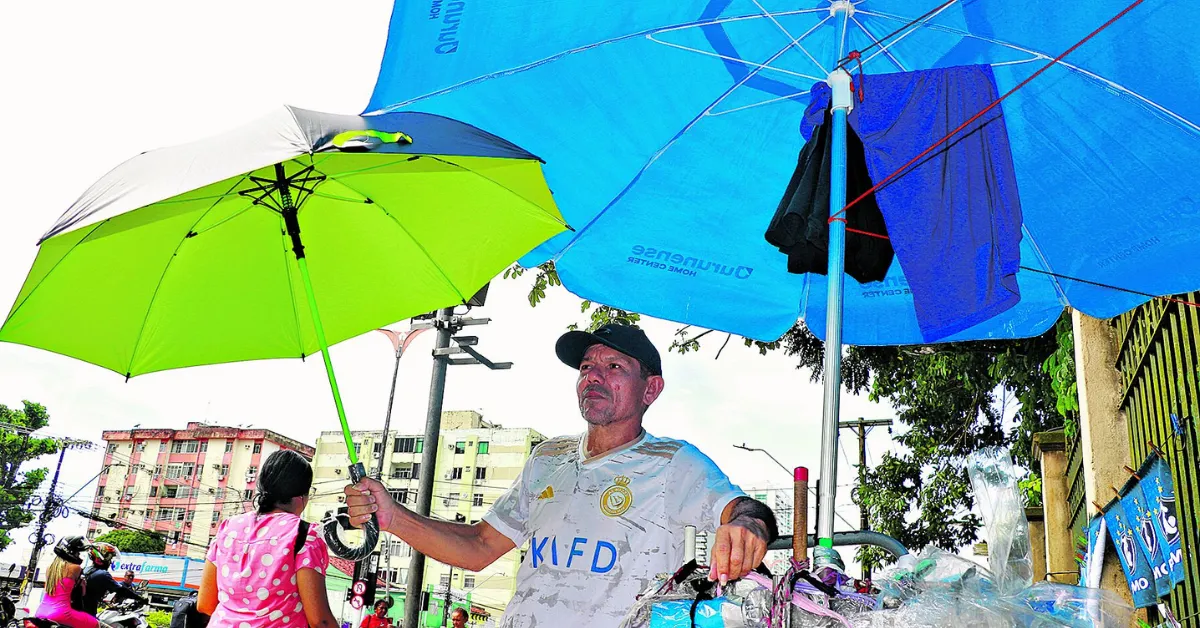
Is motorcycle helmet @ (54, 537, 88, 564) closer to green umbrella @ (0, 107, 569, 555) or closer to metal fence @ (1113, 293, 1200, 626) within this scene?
green umbrella @ (0, 107, 569, 555)

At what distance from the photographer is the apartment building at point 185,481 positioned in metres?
→ 74.0

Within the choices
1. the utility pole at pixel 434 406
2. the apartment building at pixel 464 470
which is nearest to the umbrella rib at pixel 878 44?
the utility pole at pixel 434 406

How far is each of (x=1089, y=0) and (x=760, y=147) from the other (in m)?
1.12

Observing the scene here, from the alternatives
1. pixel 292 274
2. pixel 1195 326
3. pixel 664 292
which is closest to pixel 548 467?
pixel 664 292

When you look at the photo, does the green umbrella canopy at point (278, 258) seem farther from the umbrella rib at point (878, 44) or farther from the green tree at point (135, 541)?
the green tree at point (135, 541)

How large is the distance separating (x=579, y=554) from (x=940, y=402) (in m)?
10.3

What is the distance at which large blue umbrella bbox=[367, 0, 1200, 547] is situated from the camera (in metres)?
2.48

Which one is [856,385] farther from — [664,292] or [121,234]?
[121,234]

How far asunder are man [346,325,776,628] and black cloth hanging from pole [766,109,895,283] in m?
0.59

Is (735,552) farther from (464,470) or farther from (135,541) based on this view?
(135,541)

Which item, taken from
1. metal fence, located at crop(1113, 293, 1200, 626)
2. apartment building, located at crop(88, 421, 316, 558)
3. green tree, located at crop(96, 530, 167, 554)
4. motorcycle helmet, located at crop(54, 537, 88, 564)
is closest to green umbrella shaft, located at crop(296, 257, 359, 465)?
metal fence, located at crop(1113, 293, 1200, 626)

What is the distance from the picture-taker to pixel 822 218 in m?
2.47

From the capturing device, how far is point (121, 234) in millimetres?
2959

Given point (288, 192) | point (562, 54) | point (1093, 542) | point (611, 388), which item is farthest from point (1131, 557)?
point (288, 192)
